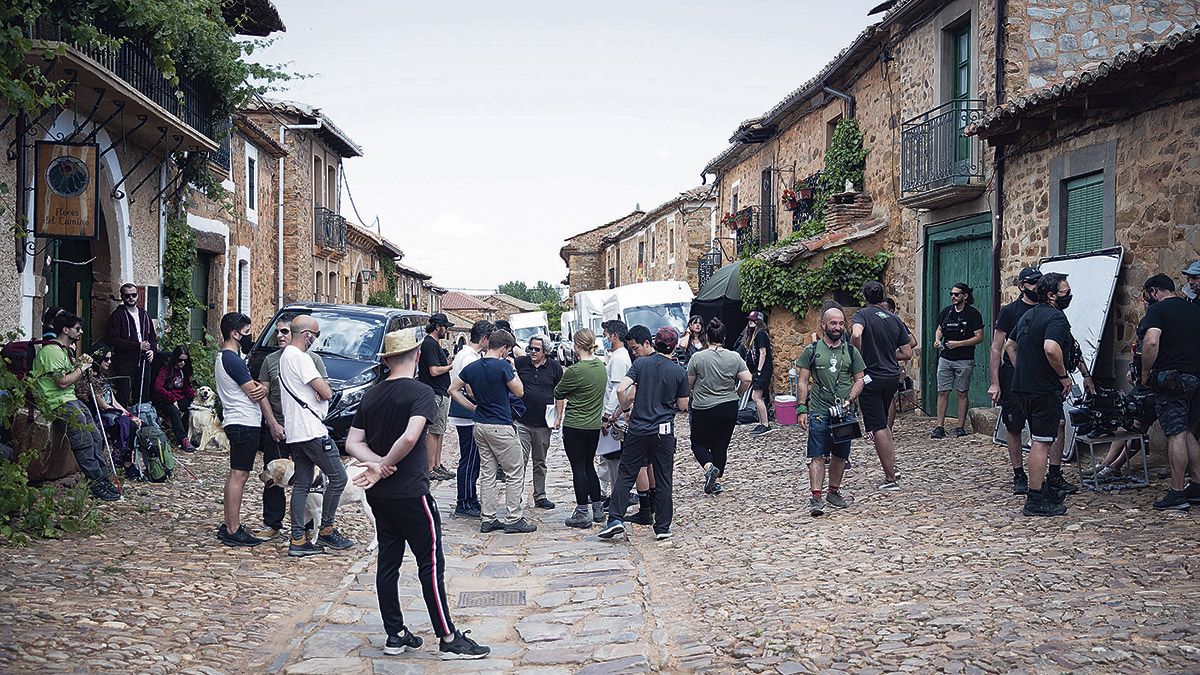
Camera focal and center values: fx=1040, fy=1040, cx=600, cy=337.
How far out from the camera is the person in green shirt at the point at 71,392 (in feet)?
27.9

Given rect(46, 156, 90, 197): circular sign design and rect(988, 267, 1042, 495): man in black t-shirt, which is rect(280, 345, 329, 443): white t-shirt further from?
rect(988, 267, 1042, 495): man in black t-shirt

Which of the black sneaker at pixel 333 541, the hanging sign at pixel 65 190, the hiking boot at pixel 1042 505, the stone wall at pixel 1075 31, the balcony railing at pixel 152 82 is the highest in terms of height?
the stone wall at pixel 1075 31

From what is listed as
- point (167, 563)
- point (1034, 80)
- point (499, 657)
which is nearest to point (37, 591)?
point (167, 563)

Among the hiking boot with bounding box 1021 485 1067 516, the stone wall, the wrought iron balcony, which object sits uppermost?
the stone wall

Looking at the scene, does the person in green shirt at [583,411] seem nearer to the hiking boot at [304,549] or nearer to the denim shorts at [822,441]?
the denim shorts at [822,441]

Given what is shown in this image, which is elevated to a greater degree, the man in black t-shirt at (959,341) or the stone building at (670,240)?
the stone building at (670,240)

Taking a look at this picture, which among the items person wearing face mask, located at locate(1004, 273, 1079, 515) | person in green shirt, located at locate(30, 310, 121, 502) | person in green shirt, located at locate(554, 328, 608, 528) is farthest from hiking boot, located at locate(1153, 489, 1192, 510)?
person in green shirt, located at locate(30, 310, 121, 502)

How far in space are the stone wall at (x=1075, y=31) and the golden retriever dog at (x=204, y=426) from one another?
10.8 meters

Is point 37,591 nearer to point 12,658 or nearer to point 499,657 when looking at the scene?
point 12,658

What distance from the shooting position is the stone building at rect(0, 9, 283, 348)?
10539mm

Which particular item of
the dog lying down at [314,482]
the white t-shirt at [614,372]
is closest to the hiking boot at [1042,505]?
the white t-shirt at [614,372]

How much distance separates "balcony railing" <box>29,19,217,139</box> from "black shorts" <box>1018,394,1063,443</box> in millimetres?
9032

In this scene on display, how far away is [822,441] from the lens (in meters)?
8.88

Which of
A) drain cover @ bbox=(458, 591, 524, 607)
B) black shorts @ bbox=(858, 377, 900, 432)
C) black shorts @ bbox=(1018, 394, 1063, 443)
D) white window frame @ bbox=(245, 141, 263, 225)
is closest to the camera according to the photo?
drain cover @ bbox=(458, 591, 524, 607)
